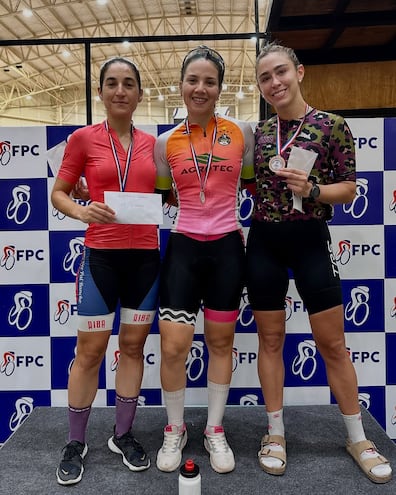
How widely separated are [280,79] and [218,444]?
4.71 ft

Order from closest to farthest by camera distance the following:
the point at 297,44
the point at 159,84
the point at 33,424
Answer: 1. the point at 33,424
2. the point at 297,44
3. the point at 159,84

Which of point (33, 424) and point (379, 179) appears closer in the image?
point (33, 424)

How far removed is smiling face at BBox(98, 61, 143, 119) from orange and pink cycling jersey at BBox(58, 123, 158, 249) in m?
0.09

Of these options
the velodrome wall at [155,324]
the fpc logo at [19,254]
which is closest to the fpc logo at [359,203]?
the velodrome wall at [155,324]

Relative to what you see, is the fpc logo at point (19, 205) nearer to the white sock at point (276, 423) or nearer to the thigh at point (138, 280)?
the thigh at point (138, 280)

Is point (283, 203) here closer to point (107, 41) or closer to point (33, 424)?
point (107, 41)

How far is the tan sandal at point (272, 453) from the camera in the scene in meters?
1.71

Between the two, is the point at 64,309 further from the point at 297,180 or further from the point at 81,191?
the point at 297,180

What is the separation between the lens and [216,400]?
1799mm

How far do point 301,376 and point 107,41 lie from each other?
2124 mm

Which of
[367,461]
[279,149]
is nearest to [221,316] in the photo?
[279,149]

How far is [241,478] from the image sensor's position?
1.69 meters

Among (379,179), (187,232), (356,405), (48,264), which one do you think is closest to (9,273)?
(48,264)

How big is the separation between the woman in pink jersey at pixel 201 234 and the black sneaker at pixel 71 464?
30cm
